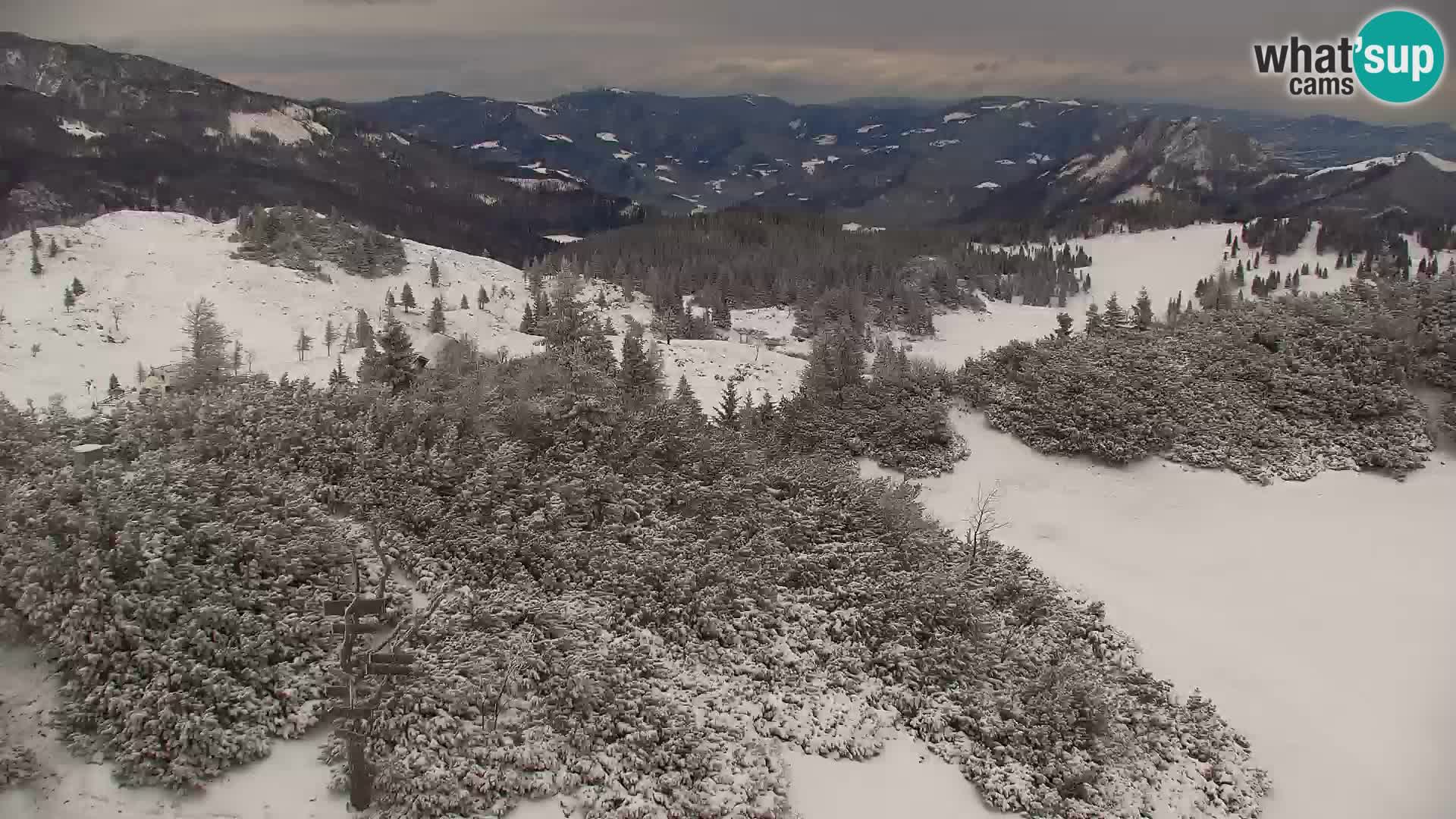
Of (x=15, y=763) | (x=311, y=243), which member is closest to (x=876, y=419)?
(x=15, y=763)

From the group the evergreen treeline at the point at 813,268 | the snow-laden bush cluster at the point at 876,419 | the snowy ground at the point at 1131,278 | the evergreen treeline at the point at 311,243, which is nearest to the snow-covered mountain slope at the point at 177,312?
the evergreen treeline at the point at 311,243

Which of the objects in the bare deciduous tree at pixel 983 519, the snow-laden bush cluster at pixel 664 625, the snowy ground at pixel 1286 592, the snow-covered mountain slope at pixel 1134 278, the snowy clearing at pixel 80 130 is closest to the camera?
the snow-laden bush cluster at pixel 664 625

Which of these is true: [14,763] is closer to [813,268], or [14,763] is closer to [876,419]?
[876,419]

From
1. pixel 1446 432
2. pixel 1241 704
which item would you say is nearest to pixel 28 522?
pixel 1241 704

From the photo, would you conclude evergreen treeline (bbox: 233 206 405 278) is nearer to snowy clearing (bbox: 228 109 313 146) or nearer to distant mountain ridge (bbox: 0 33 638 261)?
distant mountain ridge (bbox: 0 33 638 261)

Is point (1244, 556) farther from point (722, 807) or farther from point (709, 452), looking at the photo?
point (722, 807)

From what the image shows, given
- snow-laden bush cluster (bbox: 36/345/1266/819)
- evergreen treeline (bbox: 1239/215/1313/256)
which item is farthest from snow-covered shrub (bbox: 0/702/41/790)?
evergreen treeline (bbox: 1239/215/1313/256)

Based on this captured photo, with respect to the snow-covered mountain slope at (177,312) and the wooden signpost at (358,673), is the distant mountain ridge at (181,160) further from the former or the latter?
the wooden signpost at (358,673)
